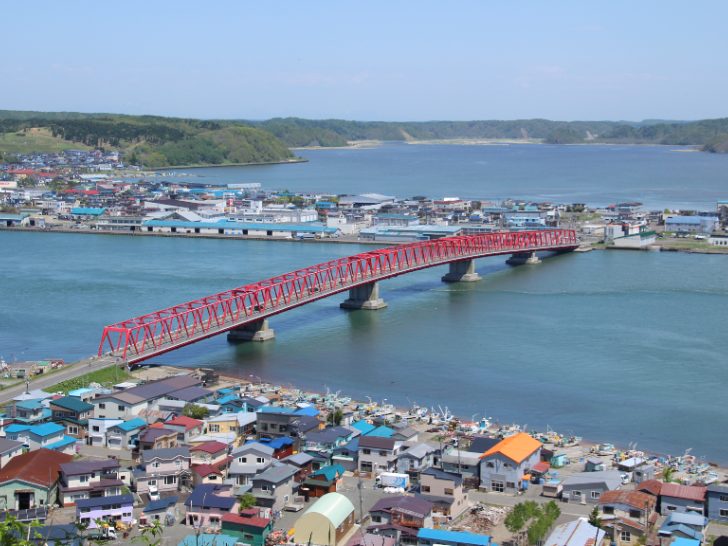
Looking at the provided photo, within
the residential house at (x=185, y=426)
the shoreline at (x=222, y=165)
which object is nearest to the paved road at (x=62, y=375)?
the residential house at (x=185, y=426)

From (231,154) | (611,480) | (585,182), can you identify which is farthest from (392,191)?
(611,480)

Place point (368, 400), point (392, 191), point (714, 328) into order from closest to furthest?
1. point (368, 400)
2. point (714, 328)
3. point (392, 191)

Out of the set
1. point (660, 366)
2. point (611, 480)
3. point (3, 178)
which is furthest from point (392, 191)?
point (611, 480)

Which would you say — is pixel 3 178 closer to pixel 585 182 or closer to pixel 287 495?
pixel 585 182

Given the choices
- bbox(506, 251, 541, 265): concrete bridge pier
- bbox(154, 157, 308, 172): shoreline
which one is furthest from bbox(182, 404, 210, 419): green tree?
bbox(154, 157, 308, 172): shoreline

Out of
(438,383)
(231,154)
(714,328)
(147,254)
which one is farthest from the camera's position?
(231,154)

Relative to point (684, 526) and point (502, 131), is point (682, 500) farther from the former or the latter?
point (502, 131)

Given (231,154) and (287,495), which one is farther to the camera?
(231,154)

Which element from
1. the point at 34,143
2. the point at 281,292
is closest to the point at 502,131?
the point at 34,143

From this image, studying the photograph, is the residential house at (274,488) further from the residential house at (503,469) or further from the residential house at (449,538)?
the residential house at (503,469)
